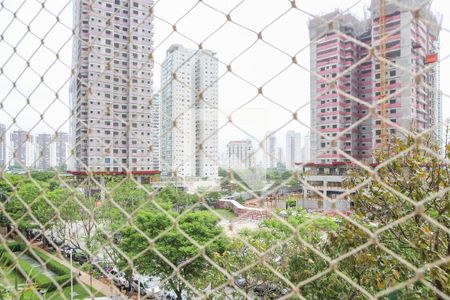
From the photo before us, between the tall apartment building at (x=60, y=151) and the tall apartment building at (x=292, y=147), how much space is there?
55cm

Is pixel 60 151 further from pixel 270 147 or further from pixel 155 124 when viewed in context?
pixel 270 147

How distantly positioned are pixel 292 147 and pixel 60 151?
2.42ft

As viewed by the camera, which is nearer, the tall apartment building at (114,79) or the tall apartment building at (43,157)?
the tall apartment building at (114,79)

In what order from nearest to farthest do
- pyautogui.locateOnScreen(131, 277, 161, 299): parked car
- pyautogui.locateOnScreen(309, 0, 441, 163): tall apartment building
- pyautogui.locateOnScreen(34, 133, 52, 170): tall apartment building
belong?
pyautogui.locateOnScreen(309, 0, 441, 163): tall apartment building < pyautogui.locateOnScreen(34, 133, 52, 170): tall apartment building < pyautogui.locateOnScreen(131, 277, 161, 299): parked car

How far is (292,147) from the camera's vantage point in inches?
30.6

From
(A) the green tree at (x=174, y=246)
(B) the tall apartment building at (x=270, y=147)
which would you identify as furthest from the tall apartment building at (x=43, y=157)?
(A) the green tree at (x=174, y=246)

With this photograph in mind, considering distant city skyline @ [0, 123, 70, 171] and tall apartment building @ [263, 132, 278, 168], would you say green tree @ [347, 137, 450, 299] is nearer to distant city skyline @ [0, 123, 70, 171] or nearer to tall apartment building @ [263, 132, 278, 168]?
tall apartment building @ [263, 132, 278, 168]

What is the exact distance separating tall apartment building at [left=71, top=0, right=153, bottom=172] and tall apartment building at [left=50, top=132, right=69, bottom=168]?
0.24 feet

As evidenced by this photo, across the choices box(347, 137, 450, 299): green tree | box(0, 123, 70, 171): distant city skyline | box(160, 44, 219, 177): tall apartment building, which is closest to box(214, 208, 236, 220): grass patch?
box(160, 44, 219, 177): tall apartment building

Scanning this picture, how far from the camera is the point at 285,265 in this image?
2412 mm

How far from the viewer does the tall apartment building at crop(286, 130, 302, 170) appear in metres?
0.72

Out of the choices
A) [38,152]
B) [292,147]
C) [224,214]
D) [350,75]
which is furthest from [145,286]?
[292,147]

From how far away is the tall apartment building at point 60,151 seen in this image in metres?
0.93

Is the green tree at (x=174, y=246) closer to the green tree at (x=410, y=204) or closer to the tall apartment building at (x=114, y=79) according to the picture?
the green tree at (x=410, y=204)
